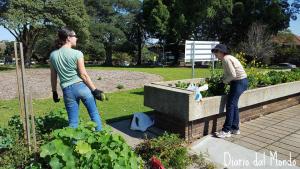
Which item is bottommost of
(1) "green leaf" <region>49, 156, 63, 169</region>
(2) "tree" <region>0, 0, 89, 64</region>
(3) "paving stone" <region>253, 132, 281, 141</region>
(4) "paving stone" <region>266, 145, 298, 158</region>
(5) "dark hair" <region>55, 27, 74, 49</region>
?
(4) "paving stone" <region>266, 145, 298, 158</region>

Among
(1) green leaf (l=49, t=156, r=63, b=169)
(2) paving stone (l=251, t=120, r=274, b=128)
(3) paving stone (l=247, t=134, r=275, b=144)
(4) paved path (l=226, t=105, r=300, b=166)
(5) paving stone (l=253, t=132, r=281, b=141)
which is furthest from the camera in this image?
(2) paving stone (l=251, t=120, r=274, b=128)

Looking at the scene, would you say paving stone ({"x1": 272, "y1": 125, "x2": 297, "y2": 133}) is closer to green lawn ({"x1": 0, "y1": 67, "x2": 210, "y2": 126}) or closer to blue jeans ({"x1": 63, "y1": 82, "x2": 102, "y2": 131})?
green lawn ({"x1": 0, "y1": 67, "x2": 210, "y2": 126})

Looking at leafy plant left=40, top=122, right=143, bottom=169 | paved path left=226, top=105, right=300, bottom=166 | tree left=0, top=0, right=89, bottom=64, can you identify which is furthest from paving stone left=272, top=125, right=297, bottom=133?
tree left=0, top=0, right=89, bottom=64

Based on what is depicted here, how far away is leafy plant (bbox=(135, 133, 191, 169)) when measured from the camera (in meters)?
4.25

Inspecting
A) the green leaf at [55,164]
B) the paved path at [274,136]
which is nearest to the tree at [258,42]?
the paved path at [274,136]

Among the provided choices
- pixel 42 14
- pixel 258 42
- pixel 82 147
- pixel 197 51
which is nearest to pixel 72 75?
pixel 82 147

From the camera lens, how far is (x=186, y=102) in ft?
16.9

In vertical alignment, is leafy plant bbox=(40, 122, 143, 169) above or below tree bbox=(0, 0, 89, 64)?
below

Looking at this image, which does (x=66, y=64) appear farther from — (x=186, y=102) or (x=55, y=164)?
(x=186, y=102)

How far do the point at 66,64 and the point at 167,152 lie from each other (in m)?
1.87

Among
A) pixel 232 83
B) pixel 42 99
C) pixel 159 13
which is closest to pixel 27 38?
pixel 159 13

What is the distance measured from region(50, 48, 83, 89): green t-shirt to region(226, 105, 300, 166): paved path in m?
3.00

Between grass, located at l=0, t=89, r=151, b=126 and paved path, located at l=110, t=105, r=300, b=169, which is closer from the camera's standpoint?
paved path, located at l=110, t=105, r=300, b=169

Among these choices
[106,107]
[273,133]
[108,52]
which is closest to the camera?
[273,133]
